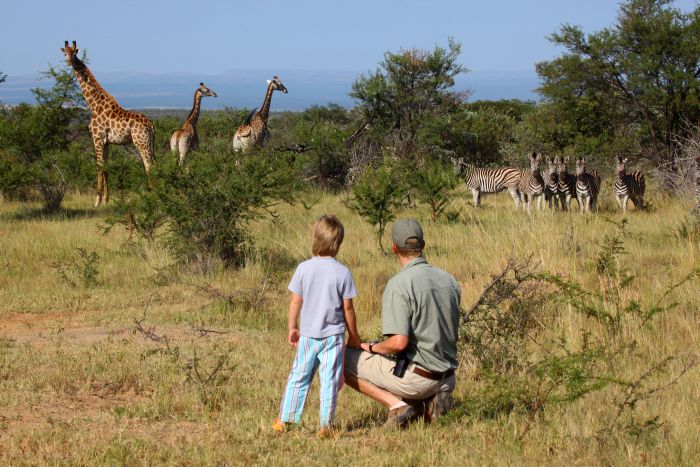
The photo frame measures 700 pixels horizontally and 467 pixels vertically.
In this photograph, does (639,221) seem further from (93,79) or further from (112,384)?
(93,79)

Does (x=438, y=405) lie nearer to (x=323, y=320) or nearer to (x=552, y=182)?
(x=323, y=320)

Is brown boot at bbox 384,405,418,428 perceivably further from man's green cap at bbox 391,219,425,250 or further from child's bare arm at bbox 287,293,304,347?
man's green cap at bbox 391,219,425,250

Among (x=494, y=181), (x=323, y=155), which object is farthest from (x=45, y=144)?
(x=494, y=181)

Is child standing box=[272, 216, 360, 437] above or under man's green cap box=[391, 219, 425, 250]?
under

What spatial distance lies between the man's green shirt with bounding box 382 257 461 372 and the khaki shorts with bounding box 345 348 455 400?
0.11m

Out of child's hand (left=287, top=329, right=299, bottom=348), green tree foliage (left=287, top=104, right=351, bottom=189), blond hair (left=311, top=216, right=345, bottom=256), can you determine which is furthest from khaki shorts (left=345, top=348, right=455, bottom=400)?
green tree foliage (left=287, top=104, right=351, bottom=189)

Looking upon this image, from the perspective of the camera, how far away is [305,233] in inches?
544

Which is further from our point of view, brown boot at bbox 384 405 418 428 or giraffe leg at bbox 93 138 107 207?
giraffe leg at bbox 93 138 107 207

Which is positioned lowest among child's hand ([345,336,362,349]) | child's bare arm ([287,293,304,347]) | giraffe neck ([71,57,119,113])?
child's hand ([345,336,362,349])

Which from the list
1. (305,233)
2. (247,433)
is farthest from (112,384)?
(305,233)

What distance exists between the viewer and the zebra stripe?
18.2 m

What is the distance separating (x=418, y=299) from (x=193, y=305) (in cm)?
493

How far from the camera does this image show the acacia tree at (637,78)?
68.6 ft

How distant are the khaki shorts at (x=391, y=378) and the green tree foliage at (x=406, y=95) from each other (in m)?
16.5
